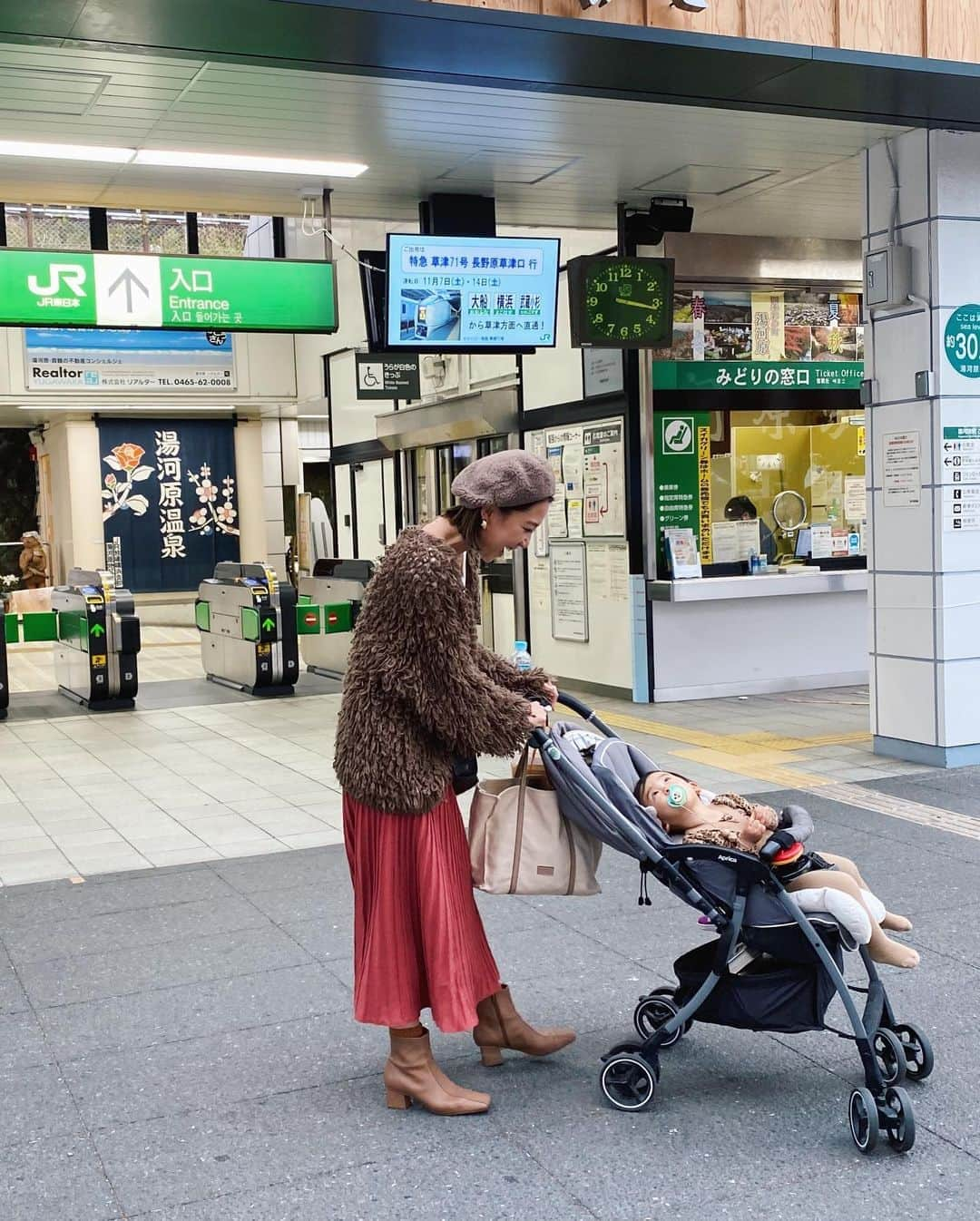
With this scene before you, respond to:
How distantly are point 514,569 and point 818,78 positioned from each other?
592 centimetres

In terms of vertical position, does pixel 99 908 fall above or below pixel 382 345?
below

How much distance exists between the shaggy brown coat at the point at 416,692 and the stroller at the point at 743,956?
0.54 feet

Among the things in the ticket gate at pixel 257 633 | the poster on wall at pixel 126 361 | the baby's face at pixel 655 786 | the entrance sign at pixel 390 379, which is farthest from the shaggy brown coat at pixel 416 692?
the poster on wall at pixel 126 361

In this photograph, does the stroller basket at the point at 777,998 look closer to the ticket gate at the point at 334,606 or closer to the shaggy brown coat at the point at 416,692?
the shaggy brown coat at the point at 416,692

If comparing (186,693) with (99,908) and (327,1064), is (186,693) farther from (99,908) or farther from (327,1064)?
(327,1064)

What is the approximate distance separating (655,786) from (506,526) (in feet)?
2.54

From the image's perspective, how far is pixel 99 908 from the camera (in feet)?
16.9

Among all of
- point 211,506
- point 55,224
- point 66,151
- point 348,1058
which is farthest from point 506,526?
point 211,506

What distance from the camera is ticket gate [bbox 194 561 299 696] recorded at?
38.5ft

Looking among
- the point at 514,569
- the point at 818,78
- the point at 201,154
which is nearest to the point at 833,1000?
the point at 818,78

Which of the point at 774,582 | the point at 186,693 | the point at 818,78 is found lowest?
the point at 186,693

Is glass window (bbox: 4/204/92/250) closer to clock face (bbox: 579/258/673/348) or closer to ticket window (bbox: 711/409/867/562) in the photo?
clock face (bbox: 579/258/673/348)

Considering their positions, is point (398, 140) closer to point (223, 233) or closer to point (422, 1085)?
point (223, 233)

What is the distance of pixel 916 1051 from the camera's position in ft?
11.1
